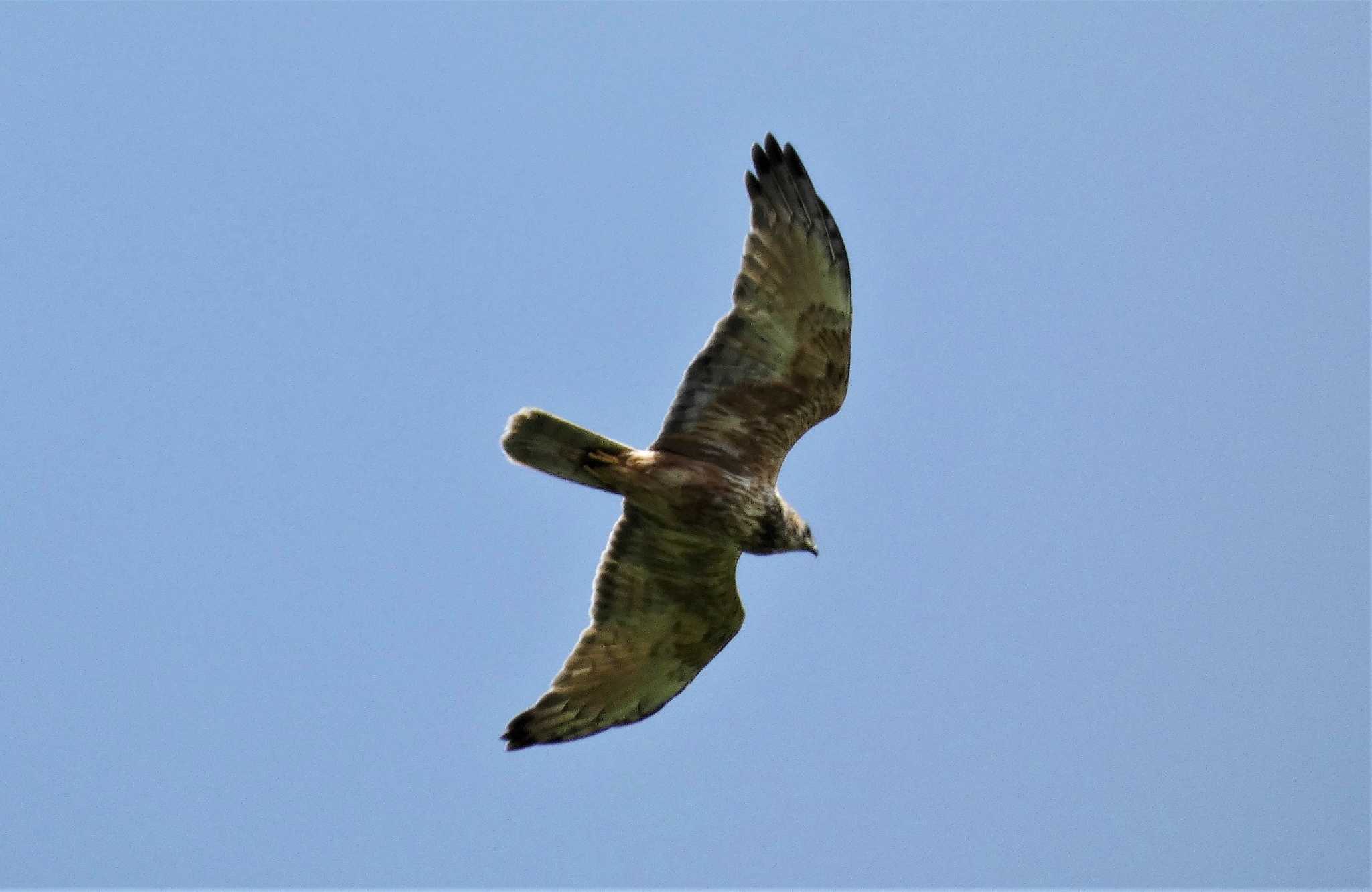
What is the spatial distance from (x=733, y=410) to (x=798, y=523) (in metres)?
0.80

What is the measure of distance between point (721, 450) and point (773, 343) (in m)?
0.74

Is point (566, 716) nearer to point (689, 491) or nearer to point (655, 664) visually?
point (655, 664)

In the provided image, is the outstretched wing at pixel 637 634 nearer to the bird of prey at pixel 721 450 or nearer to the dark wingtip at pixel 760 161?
the bird of prey at pixel 721 450

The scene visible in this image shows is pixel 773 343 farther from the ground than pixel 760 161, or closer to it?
closer to it

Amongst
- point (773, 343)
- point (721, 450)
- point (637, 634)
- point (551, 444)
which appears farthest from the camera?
point (637, 634)

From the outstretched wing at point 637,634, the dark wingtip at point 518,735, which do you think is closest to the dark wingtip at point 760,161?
the outstretched wing at point 637,634

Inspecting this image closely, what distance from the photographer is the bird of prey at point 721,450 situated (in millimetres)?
9523

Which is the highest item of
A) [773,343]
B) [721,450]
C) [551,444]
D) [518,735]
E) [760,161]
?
[760,161]

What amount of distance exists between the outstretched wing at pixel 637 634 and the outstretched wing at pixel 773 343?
0.76 m

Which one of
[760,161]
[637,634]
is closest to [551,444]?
[637,634]

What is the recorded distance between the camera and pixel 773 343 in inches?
380

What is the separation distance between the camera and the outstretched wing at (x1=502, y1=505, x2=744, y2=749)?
1031cm

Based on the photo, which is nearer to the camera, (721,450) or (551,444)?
(551,444)

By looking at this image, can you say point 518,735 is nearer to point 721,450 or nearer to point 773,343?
point 721,450
